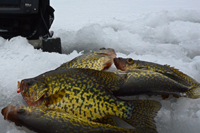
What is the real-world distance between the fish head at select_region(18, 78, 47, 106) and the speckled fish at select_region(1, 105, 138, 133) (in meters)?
0.20

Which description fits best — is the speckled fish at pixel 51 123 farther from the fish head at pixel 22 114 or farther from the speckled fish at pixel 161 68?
the speckled fish at pixel 161 68

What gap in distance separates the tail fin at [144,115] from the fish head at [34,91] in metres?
0.66

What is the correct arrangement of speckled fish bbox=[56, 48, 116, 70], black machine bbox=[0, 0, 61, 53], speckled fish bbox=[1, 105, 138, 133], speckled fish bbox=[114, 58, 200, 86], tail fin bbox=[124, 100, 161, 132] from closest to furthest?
speckled fish bbox=[1, 105, 138, 133] → tail fin bbox=[124, 100, 161, 132] → speckled fish bbox=[114, 58, 200, 86] → speckled fish bbox=[56, 48, 116, 70] → black machine bbox=[0, 0, 61, 53]

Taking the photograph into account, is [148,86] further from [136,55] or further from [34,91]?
[136,55]

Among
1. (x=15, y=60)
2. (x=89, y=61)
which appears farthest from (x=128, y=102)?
(x=15, y=60)

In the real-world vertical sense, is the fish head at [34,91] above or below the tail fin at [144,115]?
above

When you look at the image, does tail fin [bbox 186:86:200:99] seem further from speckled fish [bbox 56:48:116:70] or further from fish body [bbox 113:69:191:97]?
speckled fish [bbox 56:48:116:70]

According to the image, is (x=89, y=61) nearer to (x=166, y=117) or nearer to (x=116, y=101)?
(x=116, y=101)

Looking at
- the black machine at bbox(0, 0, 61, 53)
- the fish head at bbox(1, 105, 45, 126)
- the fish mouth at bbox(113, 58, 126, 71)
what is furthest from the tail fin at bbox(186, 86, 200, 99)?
the black machine at bbox(0, 0, 61, 53)

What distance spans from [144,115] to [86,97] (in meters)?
0.42

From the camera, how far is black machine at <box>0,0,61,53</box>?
2842 mm

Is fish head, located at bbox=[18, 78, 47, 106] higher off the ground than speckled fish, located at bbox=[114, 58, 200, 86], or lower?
lower

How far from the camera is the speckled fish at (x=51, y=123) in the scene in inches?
41.2

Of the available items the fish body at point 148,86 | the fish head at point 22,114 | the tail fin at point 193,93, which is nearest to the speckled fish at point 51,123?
the fish head at point 22,114
